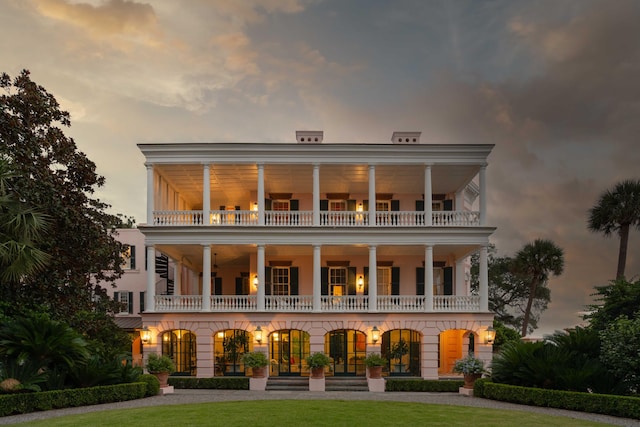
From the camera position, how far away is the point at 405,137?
1212 inches

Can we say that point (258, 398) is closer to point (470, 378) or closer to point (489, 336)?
point (470, 378)

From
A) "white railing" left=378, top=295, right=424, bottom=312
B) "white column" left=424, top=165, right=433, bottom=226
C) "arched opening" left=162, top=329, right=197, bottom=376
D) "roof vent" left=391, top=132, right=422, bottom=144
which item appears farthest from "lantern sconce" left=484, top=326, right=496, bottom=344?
"arched opening" left=162, top=329, right=197, bottom=376

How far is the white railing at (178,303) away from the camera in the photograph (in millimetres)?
27984

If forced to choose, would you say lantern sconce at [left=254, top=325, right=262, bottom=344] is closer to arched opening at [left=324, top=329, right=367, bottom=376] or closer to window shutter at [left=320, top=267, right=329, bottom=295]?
arched opening at [left=324, top=329, right=367, bottom=376]

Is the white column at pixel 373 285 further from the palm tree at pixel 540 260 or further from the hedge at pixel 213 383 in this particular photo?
the palm tree at pixel 540 260

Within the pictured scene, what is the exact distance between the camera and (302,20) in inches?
978

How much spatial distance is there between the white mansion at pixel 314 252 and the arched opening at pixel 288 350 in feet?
0.16

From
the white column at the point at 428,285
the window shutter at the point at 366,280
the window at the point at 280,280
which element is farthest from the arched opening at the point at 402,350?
the window at the point at 280,280

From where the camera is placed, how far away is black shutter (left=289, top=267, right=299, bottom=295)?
31156 mm

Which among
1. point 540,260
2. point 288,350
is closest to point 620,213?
point 540,260

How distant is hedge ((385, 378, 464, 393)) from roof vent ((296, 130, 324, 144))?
1237 cm

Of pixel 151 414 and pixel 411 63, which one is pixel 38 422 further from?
pixel 411 63

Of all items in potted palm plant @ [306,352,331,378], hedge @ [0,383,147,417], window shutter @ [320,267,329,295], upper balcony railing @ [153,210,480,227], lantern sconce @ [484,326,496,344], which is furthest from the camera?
window shutter @ [320,267,329,295]

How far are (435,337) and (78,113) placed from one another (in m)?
20.0
